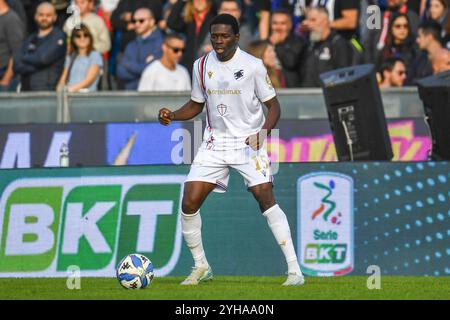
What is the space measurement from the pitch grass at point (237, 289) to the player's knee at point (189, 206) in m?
0.75

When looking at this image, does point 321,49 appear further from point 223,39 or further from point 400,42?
point 223,39

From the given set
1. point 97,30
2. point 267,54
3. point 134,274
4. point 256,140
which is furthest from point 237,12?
point 134,274

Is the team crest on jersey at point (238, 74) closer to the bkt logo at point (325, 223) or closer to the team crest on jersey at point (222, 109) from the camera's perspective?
the team crest on jersey at point (222, 109)

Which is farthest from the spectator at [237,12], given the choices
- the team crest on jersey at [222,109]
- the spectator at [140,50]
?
the team crest on jersey at [222,109]

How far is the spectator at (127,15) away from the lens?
21094 millimetres

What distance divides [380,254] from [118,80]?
6472mm

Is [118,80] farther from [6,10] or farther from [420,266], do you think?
[420,266]

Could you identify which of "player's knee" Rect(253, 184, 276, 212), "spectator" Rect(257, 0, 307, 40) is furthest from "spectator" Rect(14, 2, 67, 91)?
"player's knee" Rect(253, 184, 276, 212)

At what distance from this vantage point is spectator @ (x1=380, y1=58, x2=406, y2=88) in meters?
19.4

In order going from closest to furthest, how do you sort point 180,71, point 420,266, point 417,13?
point 420,266
point 180,71
point 417,13

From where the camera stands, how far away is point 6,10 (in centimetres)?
2120

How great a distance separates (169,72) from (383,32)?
333 centimetres
